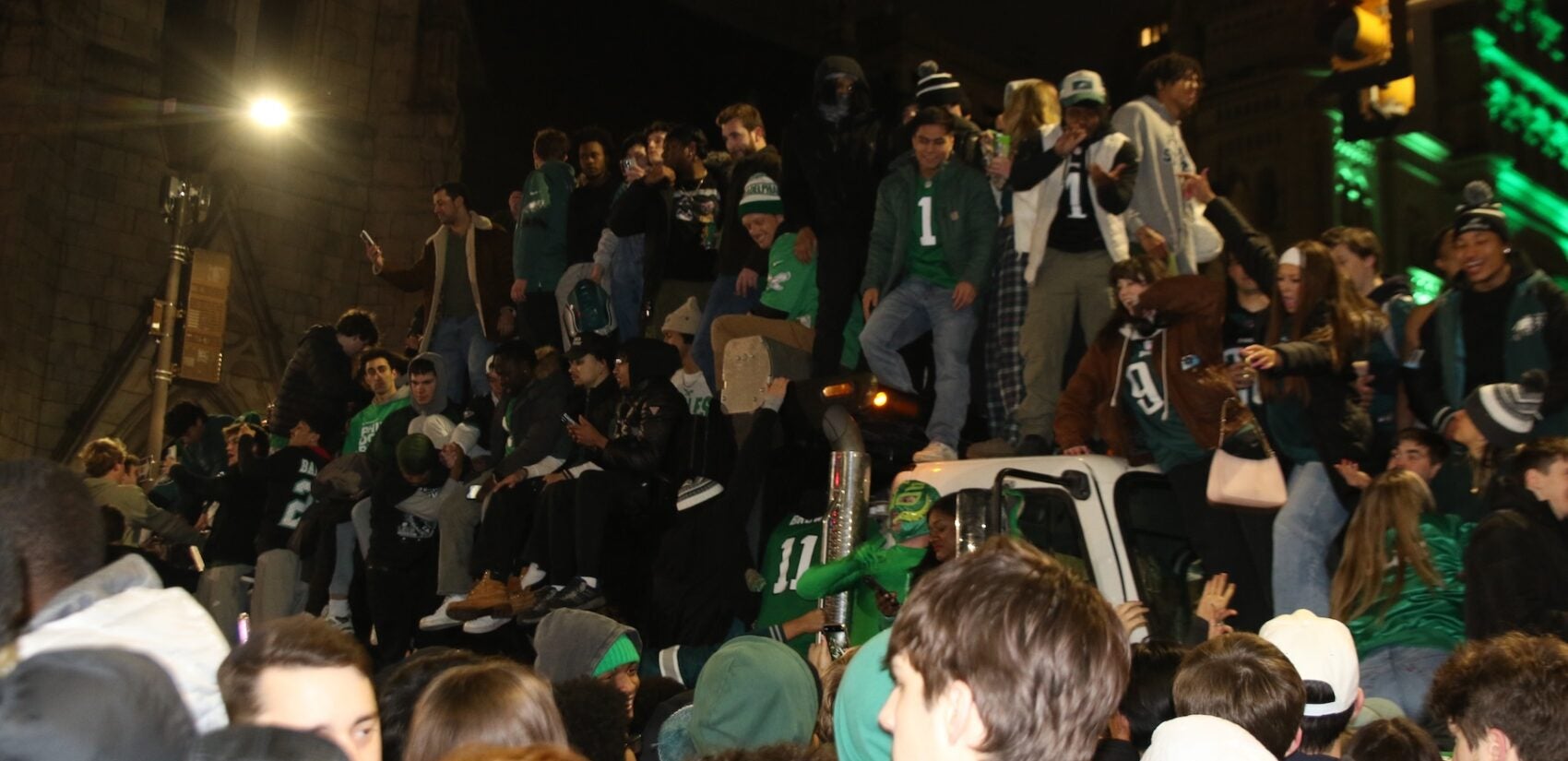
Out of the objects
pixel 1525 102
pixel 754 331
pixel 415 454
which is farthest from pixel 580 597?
pixel 1525 102

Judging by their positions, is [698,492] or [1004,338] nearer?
[1004,338]

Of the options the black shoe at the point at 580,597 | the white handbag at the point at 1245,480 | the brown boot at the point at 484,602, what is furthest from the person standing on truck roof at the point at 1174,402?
the brown boot at the point at 484,602

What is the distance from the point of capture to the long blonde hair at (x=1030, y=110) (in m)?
11.1

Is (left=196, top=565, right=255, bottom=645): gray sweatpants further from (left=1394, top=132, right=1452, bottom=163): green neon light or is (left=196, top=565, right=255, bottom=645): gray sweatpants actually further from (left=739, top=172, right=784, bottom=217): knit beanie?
(left=1394, top=132, right=1452, bottom=163): green neon light

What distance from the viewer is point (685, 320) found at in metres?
12.9

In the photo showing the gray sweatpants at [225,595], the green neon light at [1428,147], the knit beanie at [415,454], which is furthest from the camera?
the green neon light at [1428,147]

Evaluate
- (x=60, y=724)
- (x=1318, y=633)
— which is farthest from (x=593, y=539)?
(x=60, y=724)

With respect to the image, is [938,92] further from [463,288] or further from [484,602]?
[463,288]

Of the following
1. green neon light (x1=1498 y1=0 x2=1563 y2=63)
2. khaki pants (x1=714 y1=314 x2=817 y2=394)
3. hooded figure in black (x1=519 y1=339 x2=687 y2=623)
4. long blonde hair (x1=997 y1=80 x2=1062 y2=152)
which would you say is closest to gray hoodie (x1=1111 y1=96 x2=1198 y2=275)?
long blonde hair (x1=997 y1=80 x2=1062 y2=152)

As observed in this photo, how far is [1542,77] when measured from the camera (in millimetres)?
75125

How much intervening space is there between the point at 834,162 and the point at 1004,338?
210 centimetres

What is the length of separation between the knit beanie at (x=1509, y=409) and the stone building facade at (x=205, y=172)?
60.9 ft

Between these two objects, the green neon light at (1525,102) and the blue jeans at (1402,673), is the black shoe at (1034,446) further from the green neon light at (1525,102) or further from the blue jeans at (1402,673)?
the green neon light at (1525,102)

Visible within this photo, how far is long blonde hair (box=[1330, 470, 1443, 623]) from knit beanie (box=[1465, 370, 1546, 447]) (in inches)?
35.7
